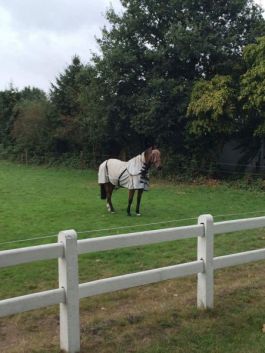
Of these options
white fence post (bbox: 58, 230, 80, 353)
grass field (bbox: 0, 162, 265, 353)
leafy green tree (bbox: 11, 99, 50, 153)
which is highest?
leafy green tree (bbox: 11, 99, 50, 153)

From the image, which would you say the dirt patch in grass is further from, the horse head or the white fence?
the horse head

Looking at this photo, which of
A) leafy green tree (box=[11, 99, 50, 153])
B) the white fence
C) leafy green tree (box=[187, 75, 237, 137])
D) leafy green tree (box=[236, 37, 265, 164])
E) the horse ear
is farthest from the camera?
leafy green tree (box=[11, 99, 50, 153])

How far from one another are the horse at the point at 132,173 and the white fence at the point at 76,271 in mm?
6302

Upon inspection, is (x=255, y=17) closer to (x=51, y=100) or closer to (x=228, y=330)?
(x=51, y=100)

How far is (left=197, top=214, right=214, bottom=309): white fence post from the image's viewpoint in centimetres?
470

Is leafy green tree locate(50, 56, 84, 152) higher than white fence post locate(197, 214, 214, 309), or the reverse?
leafy green tree locate(50, 56, 84, 152)

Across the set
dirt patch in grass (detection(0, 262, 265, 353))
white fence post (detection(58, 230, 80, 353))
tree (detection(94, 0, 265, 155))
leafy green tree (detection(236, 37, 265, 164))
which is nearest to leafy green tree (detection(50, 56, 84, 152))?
tree (detection(94, 0, 265, 155))

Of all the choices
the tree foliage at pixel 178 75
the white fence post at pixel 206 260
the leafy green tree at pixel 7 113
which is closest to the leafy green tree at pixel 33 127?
the leafy green tree at pixel 7 113

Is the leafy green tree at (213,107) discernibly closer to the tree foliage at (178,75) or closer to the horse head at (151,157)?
the tree foliage at (178,75)

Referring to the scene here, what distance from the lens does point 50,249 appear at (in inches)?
147

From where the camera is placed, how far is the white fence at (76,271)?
3.65 m

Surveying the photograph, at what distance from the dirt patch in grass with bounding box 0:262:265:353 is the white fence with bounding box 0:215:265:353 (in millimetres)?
245

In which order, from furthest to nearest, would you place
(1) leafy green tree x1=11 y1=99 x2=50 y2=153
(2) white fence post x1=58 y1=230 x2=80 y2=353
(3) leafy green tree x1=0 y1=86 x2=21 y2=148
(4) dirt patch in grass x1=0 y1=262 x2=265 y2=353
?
(3) leafy green tree x1=0 y1=86 x2=21 y2=148
(1) leafy green tree x1=11 y1=99 x2=50 y2=153
(4) dirt patch in grass x1=0 y1=262 x2=265 y2=353
(2) white fence post x1=58 y1=230 x2=80 y2=353

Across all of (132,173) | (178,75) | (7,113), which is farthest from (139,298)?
(7,113)
